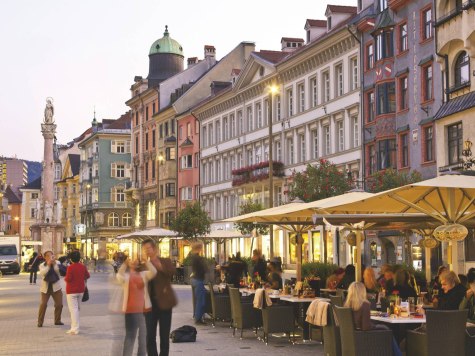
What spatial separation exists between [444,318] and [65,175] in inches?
5204

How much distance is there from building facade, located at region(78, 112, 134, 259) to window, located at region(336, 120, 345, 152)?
208 ft

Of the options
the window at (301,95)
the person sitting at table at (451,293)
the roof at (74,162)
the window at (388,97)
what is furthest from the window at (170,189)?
the person sitting at table at (451,293)

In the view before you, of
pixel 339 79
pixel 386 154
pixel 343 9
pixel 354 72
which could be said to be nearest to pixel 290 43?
pixel 343 9

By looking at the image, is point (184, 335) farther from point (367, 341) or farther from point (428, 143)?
point (428, 143)

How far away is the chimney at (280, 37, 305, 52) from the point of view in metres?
67.5

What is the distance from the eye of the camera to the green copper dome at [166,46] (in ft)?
328

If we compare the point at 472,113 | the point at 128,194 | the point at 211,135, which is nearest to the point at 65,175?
the point at 128,194

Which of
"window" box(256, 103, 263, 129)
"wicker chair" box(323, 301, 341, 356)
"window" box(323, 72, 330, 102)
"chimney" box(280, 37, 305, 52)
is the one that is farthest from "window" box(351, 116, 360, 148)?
"wicker chair" box(323, 301, 341, 356)

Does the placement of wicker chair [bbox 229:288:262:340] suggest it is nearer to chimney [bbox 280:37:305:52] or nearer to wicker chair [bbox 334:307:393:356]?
wicker chair [bbox 334:307:393:356]

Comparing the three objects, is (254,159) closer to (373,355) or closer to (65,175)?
(373,355)

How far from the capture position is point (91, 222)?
11875 cm

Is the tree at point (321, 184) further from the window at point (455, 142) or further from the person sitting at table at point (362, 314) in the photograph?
the person sitting at table at point (362, 314)

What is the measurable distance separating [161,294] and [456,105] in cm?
2634

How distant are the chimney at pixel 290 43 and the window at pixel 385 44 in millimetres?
20102
